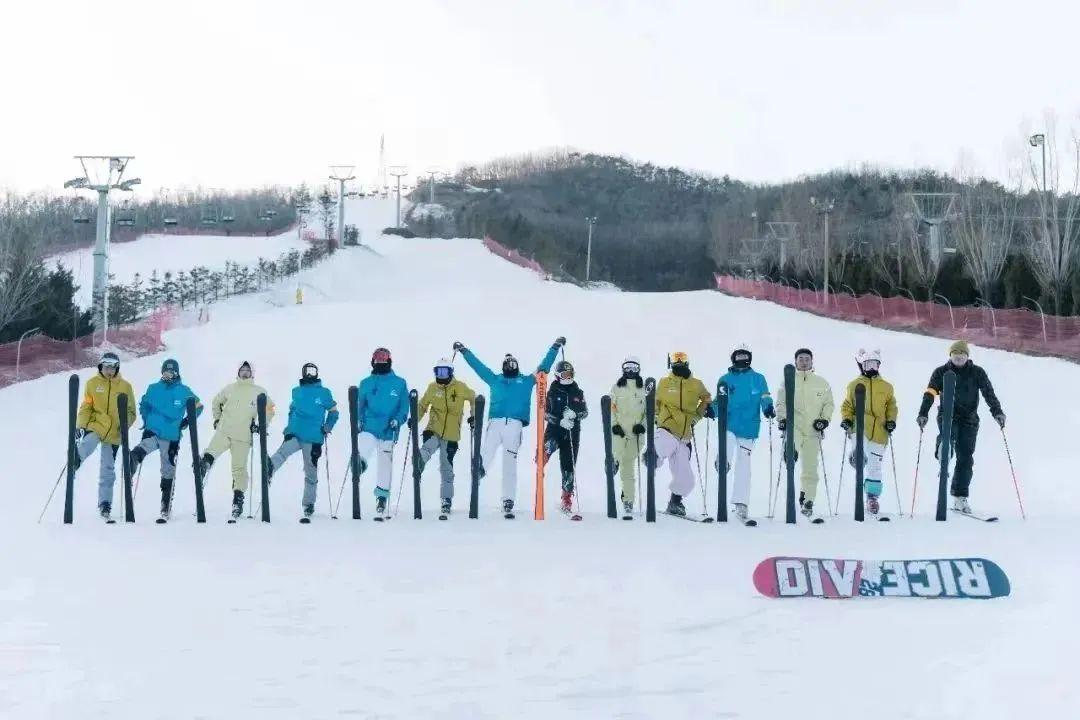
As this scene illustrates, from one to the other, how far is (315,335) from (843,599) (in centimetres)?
2537

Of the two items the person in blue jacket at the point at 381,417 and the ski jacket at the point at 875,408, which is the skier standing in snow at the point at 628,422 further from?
the person in blue jacket at the point at 381,417

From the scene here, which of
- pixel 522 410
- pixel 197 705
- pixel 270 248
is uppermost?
pixel 270 248

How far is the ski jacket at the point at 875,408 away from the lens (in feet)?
37.7

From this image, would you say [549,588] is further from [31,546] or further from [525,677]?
[31,546]

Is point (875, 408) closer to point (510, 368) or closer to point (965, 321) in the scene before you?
point (510, 368)

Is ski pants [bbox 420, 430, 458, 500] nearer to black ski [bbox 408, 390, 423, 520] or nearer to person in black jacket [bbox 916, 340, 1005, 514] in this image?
black ski [bbox 408, 390, 423, 520]

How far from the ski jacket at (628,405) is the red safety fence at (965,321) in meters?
17.9

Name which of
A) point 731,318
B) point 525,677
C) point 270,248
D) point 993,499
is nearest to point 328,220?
point 270,248

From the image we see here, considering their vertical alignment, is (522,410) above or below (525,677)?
above

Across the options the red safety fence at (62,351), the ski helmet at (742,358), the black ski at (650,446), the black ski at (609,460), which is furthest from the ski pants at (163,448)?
the red safety fence at (62,351)

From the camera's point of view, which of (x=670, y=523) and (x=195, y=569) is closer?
(x=195, y=569)

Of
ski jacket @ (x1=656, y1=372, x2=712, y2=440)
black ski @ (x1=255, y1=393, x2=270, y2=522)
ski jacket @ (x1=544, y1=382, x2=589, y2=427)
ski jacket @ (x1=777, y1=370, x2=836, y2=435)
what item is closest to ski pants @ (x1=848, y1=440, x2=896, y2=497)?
ski jacket @ (x1=777, y1=370, x2=836, y2=435)

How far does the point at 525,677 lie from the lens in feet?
20.9

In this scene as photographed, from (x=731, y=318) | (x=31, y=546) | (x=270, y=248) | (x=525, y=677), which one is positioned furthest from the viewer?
(x=270, y=248)
